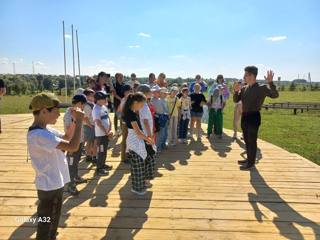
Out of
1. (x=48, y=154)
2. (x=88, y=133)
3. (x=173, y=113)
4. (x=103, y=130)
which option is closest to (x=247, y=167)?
(x=173, y=113)

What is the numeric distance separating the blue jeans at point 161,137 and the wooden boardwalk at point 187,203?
641 mm

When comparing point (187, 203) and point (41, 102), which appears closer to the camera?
point (41, 102)

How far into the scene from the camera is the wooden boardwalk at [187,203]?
11.5 ft

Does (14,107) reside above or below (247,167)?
above

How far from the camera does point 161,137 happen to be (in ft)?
24.3

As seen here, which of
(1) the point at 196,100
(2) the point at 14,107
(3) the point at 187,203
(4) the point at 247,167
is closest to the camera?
(3) the point at 187,203

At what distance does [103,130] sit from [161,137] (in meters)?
2.31

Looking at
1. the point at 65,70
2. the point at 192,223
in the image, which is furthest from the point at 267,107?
the point at 192,223

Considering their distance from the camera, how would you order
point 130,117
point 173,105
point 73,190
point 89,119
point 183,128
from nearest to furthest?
point 130,117 → point 73,190 → point 89,119 → point 173,105 → point 183,128

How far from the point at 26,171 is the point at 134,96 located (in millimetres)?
2758

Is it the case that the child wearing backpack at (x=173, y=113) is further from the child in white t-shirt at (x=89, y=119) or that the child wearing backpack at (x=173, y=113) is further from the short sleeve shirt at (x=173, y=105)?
the child in white t-shirt at (x=89, y=119)

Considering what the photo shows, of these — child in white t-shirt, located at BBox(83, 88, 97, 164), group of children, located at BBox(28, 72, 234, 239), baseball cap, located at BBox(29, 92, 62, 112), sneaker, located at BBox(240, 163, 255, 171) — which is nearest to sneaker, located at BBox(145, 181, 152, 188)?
group of children, located at BBox(28, 72, 234, 239)

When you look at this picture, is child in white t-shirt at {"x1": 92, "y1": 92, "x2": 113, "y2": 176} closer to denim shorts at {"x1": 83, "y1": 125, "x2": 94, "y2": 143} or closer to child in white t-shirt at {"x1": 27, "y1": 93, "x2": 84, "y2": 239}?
denim shorts at {"x1": 83, "y1": 125, "x2": 94, "y2": 143}

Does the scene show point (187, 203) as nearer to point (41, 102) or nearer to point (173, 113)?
point (41, 102)
